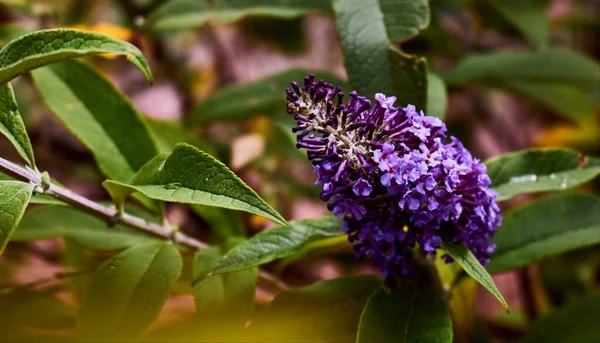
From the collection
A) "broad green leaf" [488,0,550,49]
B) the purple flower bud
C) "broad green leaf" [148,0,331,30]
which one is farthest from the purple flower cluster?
"broad green leaf" [488,0,550,49]

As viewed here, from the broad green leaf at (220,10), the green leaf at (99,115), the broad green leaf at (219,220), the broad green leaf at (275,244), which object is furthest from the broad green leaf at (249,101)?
the broad green leaf at (275,244)

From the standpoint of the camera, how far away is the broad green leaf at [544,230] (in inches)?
67.9

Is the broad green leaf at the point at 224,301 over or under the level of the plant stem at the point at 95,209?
under

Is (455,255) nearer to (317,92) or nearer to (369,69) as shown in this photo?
(317,92)

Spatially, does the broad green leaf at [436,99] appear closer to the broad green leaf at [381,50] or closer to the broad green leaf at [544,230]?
the broad green leaf at [381,50]

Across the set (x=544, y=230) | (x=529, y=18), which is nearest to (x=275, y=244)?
(x=544, y=230)

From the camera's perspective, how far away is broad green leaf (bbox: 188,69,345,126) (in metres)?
2.25

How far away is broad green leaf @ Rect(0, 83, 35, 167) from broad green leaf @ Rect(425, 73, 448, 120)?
1156 millimetres

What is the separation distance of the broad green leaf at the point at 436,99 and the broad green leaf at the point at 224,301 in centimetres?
77

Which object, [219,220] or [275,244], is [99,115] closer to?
[219,220]

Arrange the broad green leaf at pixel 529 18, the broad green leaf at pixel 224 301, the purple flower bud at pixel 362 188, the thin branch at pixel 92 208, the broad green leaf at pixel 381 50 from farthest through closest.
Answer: the broad green leaf at pixel 529 18, the broad green leaf at pixel 381 50, the broad green leaf at pixel 224 301, the thin branch at pixel 92 208, the purple flower bud at pixel 362 188

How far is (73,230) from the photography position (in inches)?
73.2

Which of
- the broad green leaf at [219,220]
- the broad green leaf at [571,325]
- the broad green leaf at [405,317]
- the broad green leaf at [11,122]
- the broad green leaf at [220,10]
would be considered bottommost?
the broad green leaf at [571,325]

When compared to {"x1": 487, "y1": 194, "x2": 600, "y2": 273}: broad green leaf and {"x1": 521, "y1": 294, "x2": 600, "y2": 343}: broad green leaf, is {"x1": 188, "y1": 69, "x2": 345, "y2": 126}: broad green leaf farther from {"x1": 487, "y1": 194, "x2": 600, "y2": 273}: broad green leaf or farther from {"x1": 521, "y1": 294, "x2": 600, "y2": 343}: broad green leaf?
{"x1": 521, "y1": 294, "x2": 600, "y2": 343}: broad green leaf
